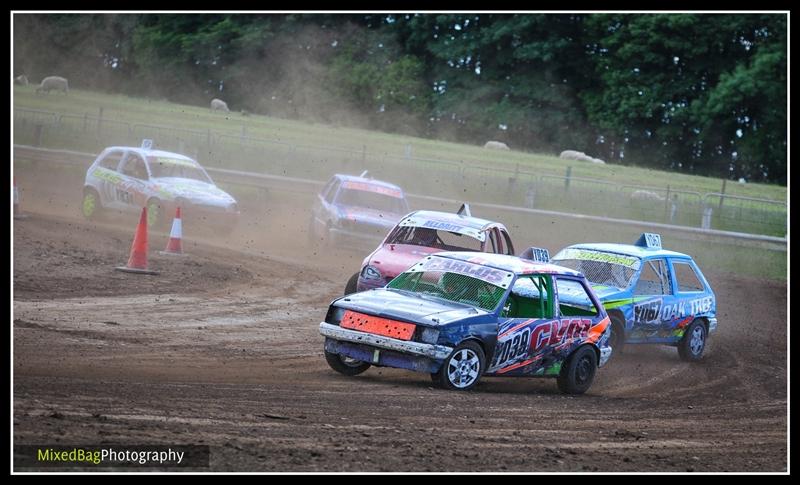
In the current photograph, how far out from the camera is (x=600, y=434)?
29.5 feet

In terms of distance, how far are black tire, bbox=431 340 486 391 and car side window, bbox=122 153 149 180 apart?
1244 centimetres

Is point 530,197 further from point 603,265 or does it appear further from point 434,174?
point 603,265

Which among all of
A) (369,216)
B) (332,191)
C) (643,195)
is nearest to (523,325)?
(369,216)

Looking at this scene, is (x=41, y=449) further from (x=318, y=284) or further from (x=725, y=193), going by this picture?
(x=725, y=193)

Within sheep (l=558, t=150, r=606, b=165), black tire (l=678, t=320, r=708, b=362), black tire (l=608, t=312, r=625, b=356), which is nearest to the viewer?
black tire (l=608, t=312, r=625, b=356)

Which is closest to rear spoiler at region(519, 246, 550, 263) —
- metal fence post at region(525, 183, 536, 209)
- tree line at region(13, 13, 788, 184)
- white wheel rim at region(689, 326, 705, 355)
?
white wheel rim at region(689, 326, 705, 355)

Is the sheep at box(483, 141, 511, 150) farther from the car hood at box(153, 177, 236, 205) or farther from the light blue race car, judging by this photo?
the light blue race car

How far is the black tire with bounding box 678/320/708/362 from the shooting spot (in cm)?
1434

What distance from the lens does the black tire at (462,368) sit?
9797 millimetres

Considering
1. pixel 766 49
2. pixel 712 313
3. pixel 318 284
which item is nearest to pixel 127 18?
pixel 766 49

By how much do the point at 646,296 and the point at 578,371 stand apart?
9.92ft

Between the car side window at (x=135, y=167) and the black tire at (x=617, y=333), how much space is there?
1077cm

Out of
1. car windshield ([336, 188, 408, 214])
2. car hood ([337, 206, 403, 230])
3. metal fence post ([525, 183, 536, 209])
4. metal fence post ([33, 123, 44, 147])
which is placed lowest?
car hood ([337, 206, 403, 230])

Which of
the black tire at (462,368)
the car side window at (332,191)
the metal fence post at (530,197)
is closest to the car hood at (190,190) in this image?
the car side window at (332,191)
